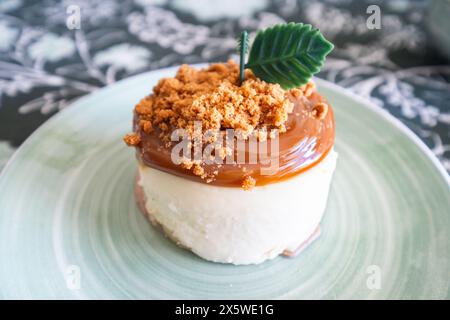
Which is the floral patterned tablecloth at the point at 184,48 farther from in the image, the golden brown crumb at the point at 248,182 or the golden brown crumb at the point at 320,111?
the golden brown crumb at the point at 248,182

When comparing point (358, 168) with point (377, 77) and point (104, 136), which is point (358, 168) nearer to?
point (377, 77)

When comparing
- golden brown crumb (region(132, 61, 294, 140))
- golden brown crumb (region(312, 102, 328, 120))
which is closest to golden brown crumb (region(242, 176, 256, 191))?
golden brown crumb (region(132, 61, 294, 140))

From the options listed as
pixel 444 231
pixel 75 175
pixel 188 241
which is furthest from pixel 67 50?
pixel 444 231

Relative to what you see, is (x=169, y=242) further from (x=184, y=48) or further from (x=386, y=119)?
(x=184, y=48)

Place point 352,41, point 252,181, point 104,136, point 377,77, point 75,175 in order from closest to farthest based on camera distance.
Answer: point 252,181
point 75,175
point 104,136
point 377,77
point 352,41

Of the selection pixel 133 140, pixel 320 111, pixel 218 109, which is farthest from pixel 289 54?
pixel 133 140

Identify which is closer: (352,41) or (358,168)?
(358,168)

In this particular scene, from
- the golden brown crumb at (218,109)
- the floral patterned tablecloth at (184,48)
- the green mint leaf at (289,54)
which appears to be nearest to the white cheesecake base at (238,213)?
the golden brown crumb at (218,109)
